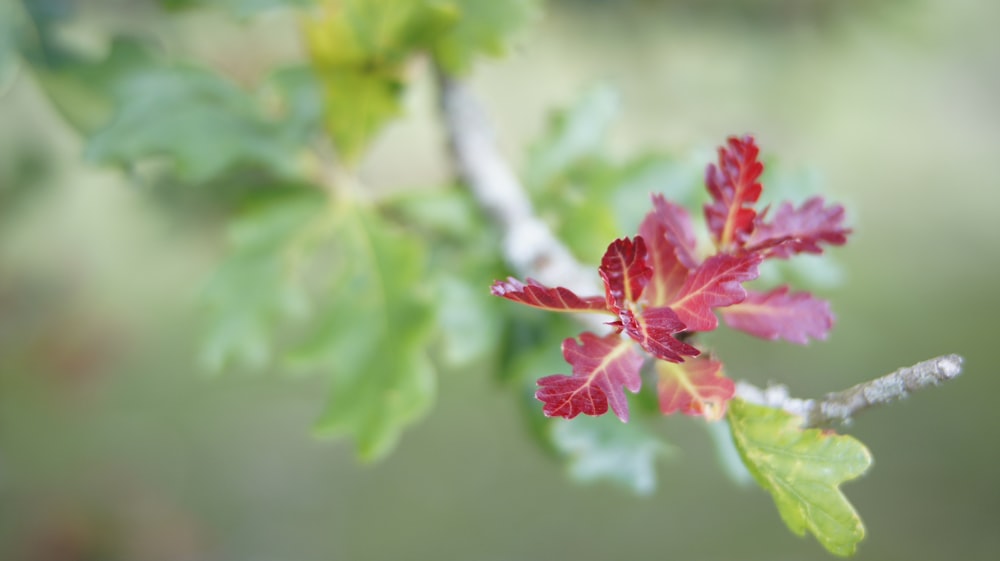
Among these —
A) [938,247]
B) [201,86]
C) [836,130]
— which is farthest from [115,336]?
[938,247]

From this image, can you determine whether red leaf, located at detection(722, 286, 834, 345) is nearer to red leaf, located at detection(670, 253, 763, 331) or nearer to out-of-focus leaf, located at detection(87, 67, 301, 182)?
red leaf, located at detection(670, 253, 763, 331)

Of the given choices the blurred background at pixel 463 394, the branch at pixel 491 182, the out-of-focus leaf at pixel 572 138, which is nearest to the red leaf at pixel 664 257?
the branch at pixel 491 182

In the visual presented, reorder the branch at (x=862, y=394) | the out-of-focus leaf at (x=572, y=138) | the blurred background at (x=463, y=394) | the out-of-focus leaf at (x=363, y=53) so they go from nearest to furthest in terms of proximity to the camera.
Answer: the branch at (x=862, y=394)
the out-of-focus leaf at (x=363, y=53)
the out-of-focus leaf at (x=572, y=138)
the blurred background at (x=463, y=394)

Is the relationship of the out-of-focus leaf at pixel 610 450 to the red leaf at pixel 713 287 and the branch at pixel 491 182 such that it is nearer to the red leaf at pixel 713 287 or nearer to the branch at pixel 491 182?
the branch at pixel 491 182

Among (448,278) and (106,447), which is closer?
(448,278)

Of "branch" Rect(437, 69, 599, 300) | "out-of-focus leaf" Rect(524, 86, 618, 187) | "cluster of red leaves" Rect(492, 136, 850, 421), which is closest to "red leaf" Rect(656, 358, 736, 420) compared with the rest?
"cluster of red leaves" Rect(492, 136, 850, 421)

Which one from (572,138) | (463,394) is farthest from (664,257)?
(463,394)

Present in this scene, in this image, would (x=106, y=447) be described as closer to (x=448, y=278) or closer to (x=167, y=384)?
(x=167, y=384)
